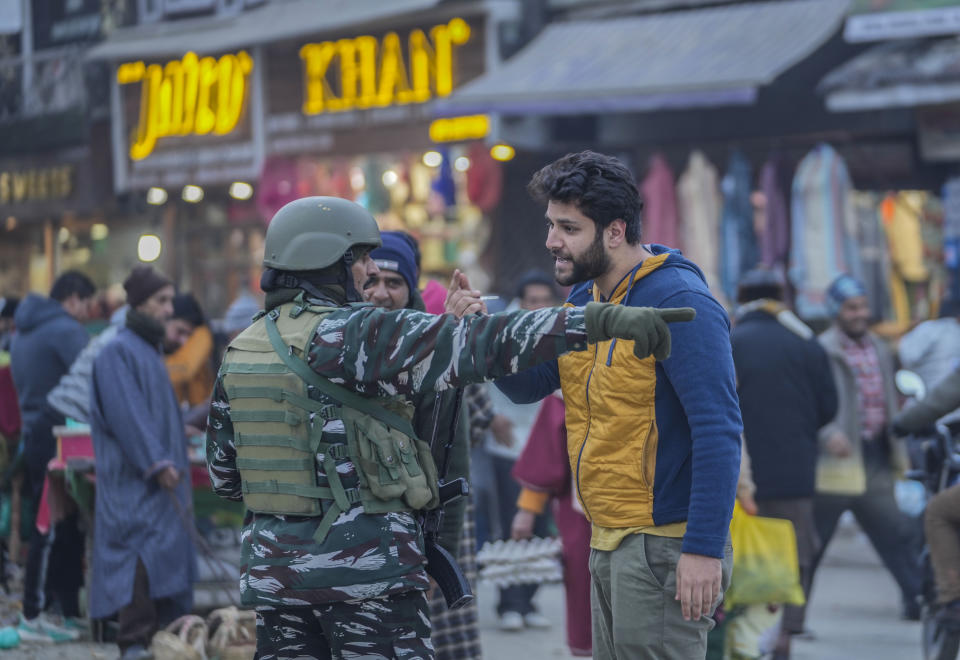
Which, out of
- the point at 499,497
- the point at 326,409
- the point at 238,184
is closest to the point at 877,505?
the point at 499,497

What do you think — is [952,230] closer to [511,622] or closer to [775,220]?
[775,220]

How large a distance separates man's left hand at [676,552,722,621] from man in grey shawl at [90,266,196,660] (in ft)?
13.2

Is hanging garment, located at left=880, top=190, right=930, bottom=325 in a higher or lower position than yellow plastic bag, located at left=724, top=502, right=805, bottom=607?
higher

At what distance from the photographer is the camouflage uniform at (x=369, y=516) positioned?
3213 mm

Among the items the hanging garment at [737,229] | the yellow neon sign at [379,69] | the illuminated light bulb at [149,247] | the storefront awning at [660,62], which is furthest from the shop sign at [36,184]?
the hanging garment at [737,229]

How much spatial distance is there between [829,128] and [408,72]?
4331 millimetres

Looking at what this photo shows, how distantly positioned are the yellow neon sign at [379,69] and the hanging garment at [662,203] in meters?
2.56

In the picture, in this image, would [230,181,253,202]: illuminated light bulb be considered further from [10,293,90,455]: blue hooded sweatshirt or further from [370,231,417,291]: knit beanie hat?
[370,231,417,291]: knit beanie hat

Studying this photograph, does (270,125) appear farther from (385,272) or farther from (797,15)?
(385,272)

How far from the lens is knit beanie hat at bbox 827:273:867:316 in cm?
838

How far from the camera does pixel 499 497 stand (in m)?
9.02

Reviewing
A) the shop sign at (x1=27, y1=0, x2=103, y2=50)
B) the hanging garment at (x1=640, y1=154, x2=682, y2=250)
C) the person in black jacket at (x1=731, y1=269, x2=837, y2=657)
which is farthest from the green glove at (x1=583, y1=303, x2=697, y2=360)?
the shop sign at (x1=27, y1=0, x2=103, y2=50)

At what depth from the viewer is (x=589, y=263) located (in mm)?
3705

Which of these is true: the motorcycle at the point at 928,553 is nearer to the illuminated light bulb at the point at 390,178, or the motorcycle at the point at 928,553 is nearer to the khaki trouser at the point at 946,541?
the khaki trouser at the point at 946,541
